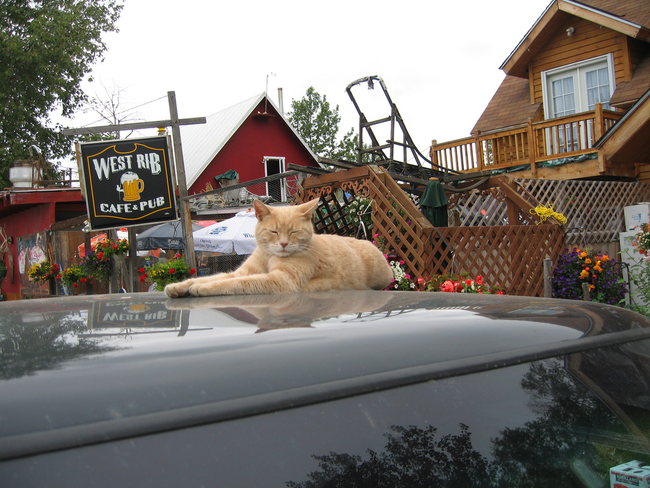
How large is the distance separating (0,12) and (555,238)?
23.9 metres

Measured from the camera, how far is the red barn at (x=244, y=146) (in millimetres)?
19609

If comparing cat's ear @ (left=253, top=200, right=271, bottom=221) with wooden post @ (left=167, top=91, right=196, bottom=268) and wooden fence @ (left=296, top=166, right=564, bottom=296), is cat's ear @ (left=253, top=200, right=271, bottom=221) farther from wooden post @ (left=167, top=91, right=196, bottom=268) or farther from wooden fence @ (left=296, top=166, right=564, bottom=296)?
wooden post @ (left=167, top=91, right=196, bottom=268)

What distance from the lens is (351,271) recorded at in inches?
119

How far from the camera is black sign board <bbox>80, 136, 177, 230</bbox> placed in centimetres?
700

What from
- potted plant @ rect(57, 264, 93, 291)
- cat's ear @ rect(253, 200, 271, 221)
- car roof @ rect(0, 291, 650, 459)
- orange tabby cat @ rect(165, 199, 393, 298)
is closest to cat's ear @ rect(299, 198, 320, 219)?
orange tabby cat @ rect(165, 199, 393, 298)

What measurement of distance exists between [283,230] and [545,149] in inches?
416

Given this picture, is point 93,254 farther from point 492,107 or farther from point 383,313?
point 492,107

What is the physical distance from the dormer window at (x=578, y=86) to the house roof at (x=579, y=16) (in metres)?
0.82

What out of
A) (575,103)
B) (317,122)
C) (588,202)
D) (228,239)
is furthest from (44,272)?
(317,122)

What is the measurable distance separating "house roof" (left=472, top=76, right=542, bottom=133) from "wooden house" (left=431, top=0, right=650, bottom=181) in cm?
4

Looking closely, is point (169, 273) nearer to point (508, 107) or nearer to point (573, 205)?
point (573, 205)

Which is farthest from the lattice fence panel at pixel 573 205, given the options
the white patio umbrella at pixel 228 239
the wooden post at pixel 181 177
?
the wooden post at pixel 181 177

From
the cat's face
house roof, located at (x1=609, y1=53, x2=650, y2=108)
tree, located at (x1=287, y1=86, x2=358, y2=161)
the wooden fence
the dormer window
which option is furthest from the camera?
tree, located at (x1=287, y1=86, x2=358, y2=161)

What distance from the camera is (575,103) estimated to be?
43.5ft
